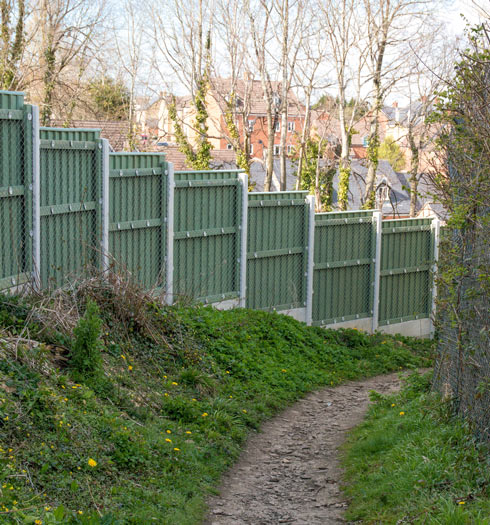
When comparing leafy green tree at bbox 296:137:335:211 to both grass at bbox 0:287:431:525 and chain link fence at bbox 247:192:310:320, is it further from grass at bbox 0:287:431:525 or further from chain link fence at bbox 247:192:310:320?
grass at bbox 0:287:431:525

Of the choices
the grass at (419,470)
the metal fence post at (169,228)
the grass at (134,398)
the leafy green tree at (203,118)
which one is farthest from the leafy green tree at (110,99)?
the grass at (419,470)

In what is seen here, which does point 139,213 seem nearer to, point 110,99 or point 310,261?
point 310,261

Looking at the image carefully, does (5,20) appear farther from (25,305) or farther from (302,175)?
(25,305)

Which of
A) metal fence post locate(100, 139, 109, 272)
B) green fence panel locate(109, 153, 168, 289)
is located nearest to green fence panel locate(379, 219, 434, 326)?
green fence panel locate(109, 153, 168, 289)

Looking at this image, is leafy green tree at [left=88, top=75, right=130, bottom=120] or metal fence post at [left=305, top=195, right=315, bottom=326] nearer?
metal fence post at [left=305, top=195, right=315, bottom=326]

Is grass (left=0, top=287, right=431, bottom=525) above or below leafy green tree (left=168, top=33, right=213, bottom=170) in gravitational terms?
below

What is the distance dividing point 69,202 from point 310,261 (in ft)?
16.7

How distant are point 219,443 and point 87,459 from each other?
1.85m

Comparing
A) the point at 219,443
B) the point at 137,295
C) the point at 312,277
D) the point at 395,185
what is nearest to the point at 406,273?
the point at 312,277

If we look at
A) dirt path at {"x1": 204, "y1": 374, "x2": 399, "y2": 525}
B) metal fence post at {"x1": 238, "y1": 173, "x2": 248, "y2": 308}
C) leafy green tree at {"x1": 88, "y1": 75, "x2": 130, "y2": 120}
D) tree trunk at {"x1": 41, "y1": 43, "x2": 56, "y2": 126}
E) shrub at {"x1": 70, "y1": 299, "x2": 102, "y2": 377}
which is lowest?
dirt path at {"x1": 204, "y1": 374, "x2": 399, "y2": 525}

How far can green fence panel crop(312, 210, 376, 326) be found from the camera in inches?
522

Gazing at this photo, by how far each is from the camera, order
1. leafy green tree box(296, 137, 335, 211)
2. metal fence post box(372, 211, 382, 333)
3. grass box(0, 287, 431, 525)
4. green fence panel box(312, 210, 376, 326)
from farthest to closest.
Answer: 1. leafy green tree box(296, 137, 335, 211)
2. metal fence post box(372, 211, 382, 333)
3. green fence panel box(312, 210, 376, 326)
4. grass box(0, 287, 431, 525)

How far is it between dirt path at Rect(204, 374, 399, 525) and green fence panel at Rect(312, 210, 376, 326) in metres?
3.75

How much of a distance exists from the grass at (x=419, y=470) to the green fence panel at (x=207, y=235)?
4259 millimetres
